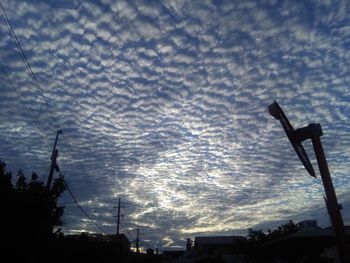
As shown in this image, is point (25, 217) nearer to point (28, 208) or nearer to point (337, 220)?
point (28, 208)

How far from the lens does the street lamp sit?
4762 mm

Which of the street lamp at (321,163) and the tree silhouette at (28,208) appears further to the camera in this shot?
the tree silhouette at (28,208)

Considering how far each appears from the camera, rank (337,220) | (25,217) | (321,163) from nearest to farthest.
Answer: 1. (337,220)
2. (321,163)
3. (25,217)

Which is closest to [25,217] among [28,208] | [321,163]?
[28,208]

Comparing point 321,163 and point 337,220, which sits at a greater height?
point 321,163

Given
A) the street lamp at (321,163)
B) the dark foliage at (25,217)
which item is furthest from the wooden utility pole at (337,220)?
the dark foliage at (25,217)

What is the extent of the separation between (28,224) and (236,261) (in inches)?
1541

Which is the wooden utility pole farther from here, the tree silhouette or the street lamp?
the tree silhouette

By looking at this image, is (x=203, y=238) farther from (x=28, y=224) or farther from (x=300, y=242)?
(x=28, y=224)

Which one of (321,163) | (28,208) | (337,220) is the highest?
(28,208)

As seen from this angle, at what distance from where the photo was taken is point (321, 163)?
5266mm

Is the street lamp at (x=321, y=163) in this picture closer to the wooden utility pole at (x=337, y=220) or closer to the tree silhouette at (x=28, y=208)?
the wooden utility pole at (x=337, y=220)

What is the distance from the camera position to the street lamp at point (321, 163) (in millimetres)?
4762

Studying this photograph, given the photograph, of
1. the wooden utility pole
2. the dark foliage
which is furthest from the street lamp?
the dark foliage
